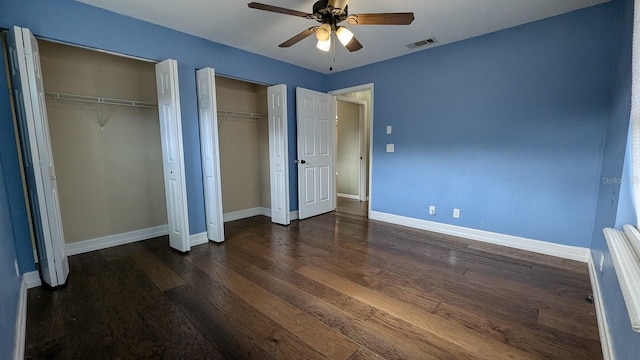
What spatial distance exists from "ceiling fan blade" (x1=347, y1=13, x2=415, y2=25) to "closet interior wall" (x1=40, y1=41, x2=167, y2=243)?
2.79 metres

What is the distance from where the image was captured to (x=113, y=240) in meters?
3.19

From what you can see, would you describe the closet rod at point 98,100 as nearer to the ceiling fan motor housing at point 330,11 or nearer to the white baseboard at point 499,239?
the ceiling fan motor housing at point 330,11

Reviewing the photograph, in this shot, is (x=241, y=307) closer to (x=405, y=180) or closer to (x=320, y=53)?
(x=405, y=180)

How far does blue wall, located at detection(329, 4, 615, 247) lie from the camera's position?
2.54 m

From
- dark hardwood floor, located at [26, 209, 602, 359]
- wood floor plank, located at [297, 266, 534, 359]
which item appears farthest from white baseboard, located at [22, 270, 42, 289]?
wood floor plank, located at [297, 266, 534, 359]

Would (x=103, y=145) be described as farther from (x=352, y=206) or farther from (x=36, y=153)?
(x=352, y=206)

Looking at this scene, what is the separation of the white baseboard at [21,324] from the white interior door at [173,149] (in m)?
1.18

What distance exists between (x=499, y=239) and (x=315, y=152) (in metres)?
2.79

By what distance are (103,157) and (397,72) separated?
3972mm

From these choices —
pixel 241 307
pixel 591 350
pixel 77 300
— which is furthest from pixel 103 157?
pixel 591 350

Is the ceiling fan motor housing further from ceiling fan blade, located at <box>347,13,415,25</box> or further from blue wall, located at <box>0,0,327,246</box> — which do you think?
blue wall, located at <box>0,0,327,246</box>

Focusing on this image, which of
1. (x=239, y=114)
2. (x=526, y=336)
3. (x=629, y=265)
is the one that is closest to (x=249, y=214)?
(x=239, y=114)

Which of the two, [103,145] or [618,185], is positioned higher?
[103,145]

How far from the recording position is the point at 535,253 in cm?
286
